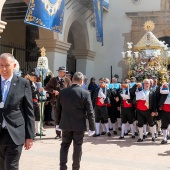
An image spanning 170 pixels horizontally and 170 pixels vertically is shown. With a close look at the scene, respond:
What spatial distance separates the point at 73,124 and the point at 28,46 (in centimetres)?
1388

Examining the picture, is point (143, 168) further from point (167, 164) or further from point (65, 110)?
point (65, 110)

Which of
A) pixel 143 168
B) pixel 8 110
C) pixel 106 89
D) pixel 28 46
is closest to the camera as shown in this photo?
pixel 8 110

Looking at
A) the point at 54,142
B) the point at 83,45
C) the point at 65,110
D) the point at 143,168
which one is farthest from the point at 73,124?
→ the point at 83,45

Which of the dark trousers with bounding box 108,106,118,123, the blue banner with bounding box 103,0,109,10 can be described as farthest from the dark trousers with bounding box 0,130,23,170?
the blue banner with bounding box 103,0,109,10

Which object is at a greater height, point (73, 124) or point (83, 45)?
point (83, 45)

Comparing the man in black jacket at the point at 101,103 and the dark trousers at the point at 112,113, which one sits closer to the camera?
the man in black jacket at the point at 101,103

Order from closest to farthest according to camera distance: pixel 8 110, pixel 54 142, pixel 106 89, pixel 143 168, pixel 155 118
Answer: pixel 8 110 < pixel 143 168 < pixel 54 142 < pixel 155 118 < pixel 106 89

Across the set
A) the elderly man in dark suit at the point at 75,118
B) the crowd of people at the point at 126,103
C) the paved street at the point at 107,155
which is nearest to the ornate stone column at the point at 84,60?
the crowd of people at the point at 126,103

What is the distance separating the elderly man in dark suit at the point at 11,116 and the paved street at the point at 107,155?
2.08 m

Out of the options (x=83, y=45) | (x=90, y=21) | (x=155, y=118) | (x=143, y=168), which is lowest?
(x=143, y=168)

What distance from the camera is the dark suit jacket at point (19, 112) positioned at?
354 cm

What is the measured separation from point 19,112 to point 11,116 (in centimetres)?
13

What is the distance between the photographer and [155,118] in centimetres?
862

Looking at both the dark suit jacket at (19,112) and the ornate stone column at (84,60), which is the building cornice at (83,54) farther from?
the dark suit jacket at (19,112)
